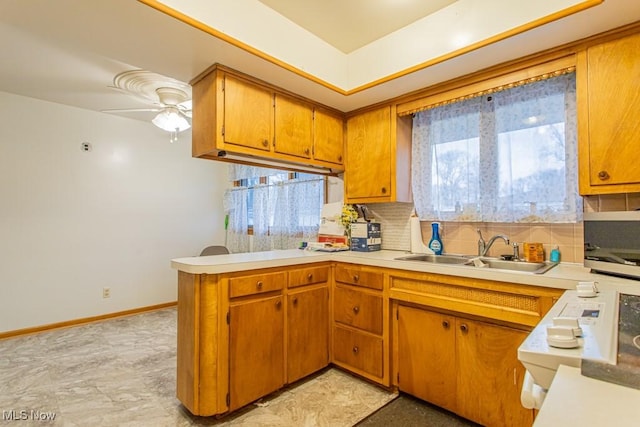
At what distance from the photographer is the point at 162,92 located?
117 inches

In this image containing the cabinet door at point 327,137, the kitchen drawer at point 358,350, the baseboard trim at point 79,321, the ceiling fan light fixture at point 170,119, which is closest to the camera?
the kitchen drawer at point 358,350

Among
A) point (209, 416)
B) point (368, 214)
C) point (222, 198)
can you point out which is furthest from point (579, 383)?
point (222, 198)

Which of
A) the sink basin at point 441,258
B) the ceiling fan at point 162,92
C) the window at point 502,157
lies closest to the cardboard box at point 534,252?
the window at point 502,157

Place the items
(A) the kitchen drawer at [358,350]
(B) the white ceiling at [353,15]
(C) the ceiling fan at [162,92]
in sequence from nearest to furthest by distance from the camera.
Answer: (B) the white ceiling at [353,15]
(A) the kitchen drawer at [358,350]
(C) the ceiling fan at [162,92]

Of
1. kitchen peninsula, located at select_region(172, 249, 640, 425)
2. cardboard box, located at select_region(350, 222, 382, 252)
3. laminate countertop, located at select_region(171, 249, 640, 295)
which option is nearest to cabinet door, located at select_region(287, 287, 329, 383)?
kitchen peninsula, located at select_region(172, 249, 640, 425)

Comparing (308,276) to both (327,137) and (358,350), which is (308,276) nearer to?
(358,350)

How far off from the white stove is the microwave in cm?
76

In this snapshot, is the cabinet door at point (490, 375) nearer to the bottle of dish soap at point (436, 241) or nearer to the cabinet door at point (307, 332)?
the bottle of dish soap at point (436, 241)

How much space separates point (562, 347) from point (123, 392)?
2.60 meters

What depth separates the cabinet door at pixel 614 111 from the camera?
1.56 m

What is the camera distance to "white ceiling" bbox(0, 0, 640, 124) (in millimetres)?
1502

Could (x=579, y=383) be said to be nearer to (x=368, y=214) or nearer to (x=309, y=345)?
(x=309, y=345)

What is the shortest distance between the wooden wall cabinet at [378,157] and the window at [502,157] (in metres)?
0.11

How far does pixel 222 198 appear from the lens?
5.09m
